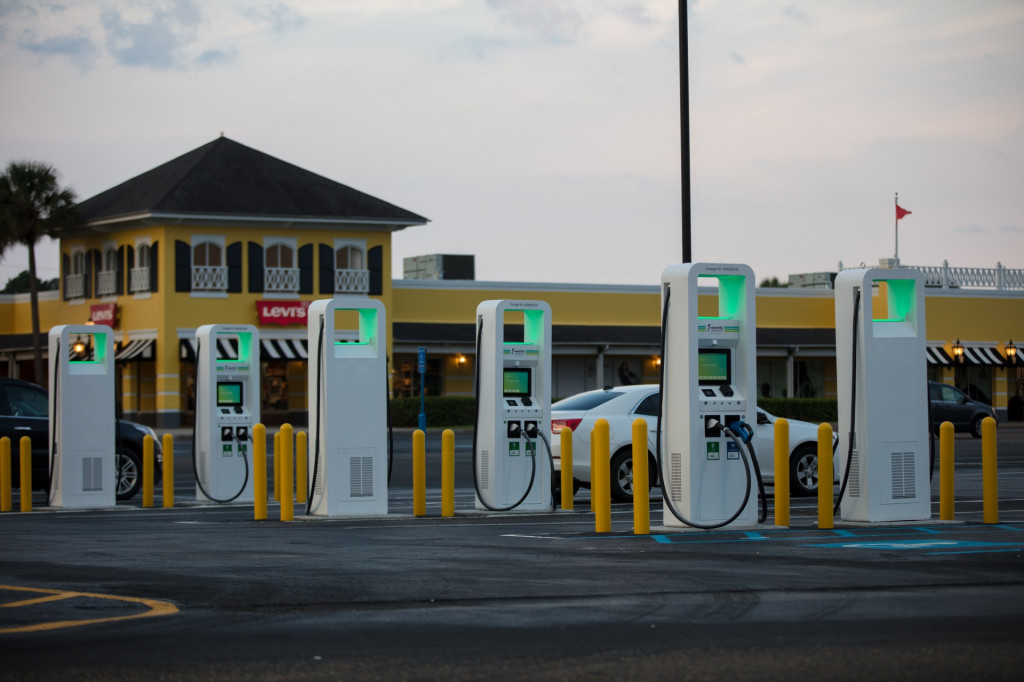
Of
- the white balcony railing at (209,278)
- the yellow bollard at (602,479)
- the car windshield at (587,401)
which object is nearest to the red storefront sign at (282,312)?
the white balcony railing at (209,278)

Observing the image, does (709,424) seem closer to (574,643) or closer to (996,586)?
(996,586)

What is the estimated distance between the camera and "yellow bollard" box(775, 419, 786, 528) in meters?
13.2

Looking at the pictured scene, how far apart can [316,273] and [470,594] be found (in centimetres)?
4205

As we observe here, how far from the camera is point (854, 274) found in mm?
13586

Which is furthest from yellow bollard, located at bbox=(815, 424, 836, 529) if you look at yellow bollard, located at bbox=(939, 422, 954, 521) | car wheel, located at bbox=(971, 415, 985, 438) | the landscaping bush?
the landscaping bush

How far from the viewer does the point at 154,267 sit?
48406 mm

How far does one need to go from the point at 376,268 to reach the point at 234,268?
5188 millimetres

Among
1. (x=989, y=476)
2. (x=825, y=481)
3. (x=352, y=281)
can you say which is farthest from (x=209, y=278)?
(x=989, y=476)


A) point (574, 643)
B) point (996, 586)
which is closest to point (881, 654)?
point (574, 643)

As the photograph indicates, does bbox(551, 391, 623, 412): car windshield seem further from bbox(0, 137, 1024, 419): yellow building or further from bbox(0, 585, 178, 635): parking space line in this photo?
bbox(0, 137, 1024, 419): yellow building

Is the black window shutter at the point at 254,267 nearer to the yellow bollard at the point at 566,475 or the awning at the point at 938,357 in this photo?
the awning at the point at 938,357

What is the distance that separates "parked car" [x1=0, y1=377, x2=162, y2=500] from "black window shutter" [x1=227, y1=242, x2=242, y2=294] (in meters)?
28.1

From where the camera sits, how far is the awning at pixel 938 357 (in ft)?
182

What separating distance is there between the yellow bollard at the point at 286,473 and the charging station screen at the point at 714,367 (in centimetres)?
469
